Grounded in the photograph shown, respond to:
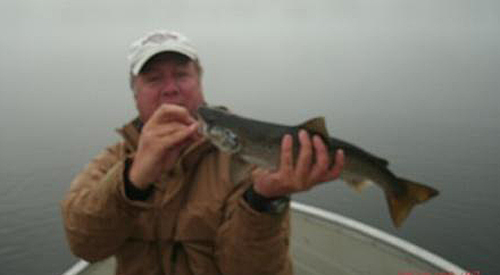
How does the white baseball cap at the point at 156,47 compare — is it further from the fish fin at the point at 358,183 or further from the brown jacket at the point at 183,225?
the fish fin at the point at 358,183

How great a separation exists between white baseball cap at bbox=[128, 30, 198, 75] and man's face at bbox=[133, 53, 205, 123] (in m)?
0.05

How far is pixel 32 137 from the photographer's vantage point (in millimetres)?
23000

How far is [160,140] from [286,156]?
0.83 meters

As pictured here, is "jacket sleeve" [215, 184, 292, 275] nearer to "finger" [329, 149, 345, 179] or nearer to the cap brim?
"finger" [329, 149, 345, 179]

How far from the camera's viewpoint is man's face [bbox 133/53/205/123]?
144 inches

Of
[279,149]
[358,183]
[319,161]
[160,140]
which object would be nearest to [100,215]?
[160,140]

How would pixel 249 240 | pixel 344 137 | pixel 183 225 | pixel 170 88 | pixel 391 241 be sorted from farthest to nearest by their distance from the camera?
pixel 344 137 → pixel 391 241 → pixel 170 88 → pixel 183 225 → pixel 249 240

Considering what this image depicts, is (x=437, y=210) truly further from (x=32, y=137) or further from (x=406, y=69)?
(x=406, y=69)

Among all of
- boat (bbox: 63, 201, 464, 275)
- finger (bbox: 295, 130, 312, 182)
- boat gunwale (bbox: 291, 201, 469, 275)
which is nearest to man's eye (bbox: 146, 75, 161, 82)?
finger (bbox: 295, 130, 312, 182)

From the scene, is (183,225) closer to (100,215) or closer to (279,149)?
(100,215)

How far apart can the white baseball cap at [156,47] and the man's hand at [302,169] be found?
1.23 meters

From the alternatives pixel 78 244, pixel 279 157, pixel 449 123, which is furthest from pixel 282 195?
pixel 449 123

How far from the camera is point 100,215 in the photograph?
319 centimetres

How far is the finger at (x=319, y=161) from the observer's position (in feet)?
10.1
